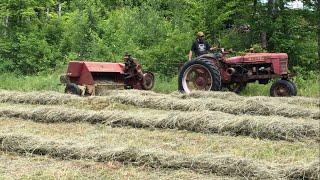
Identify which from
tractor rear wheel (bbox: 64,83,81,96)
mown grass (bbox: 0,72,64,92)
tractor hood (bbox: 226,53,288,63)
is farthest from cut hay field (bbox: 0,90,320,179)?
mown grass (bbox: 0,72,64,92)

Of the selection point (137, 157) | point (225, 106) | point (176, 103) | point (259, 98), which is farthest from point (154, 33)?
point (137, 157)

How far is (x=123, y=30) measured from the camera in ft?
58.0

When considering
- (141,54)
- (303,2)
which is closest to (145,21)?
(141,54)

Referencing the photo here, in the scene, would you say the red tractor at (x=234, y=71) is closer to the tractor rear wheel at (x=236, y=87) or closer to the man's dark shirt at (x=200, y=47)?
the tractor rear wheel at (x=236, y=87)

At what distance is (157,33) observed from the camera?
54.6 ft

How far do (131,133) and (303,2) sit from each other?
8551mm

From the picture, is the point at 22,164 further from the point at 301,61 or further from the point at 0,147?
the point at 301,61

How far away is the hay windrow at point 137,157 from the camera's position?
4.72 m

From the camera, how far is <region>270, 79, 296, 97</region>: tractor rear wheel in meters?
10.5

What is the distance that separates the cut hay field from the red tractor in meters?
0.92

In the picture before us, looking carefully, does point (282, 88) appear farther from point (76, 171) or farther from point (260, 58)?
point (76, 171)

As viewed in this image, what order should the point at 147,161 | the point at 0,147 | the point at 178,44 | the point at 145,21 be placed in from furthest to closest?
the point at 145,21 → the point at 178,44 → the point at 0,147 → the point at 147,161

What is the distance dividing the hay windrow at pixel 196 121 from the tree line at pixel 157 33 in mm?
6325

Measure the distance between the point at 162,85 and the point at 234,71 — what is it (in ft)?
8.60
